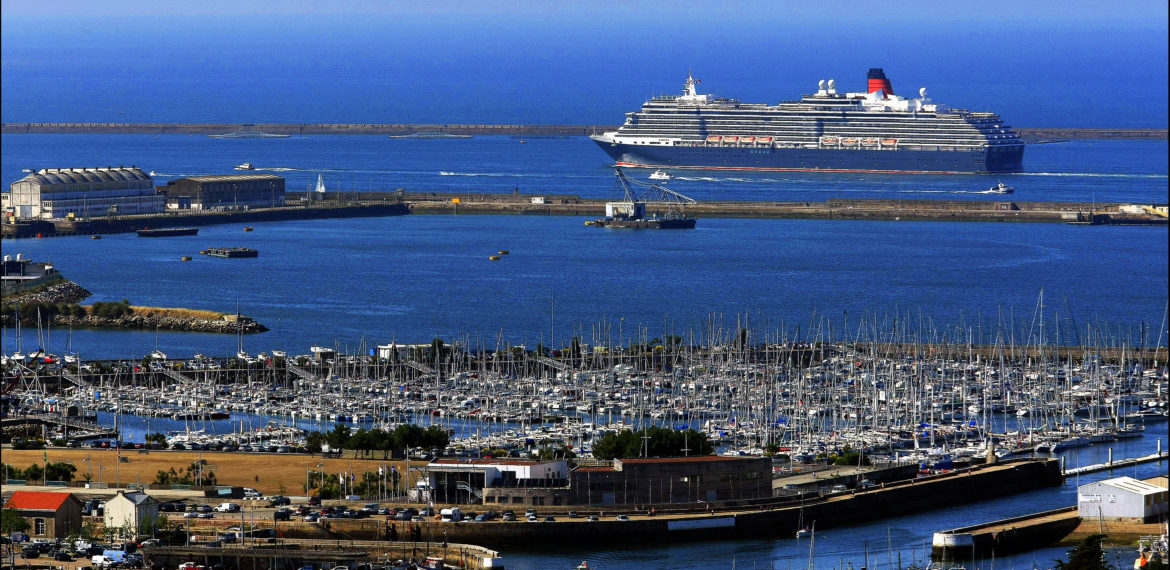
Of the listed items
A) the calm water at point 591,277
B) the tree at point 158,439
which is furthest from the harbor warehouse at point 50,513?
the calm water at point 591,277

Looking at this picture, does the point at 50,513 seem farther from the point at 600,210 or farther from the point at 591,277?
the point at 600,210

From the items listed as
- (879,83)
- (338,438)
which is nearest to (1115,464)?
(338,438)

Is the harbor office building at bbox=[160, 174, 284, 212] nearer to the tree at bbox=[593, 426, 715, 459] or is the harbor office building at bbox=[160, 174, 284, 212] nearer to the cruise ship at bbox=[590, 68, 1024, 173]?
the cruise ship at bbox=[590, 68, 1024, 173]

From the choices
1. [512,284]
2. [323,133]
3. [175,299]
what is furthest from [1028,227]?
[323,133]

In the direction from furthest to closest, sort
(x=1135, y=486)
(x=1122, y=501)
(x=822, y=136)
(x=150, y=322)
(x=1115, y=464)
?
(x=822, y=136) < (x=150, y=322) < (x=1115, y=464) < (x=1135, y=486) < (x=1122, y=501)

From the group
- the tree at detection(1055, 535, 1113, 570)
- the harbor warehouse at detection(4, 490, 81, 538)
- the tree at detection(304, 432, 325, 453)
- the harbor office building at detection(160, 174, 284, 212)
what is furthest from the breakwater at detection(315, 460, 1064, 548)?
the harbor office building at detection(160, 174, 284, 212)

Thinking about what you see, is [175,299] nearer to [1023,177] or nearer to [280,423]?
[280,423]

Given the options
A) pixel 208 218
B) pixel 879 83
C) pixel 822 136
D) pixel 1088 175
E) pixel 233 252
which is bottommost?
pixel 233 252
